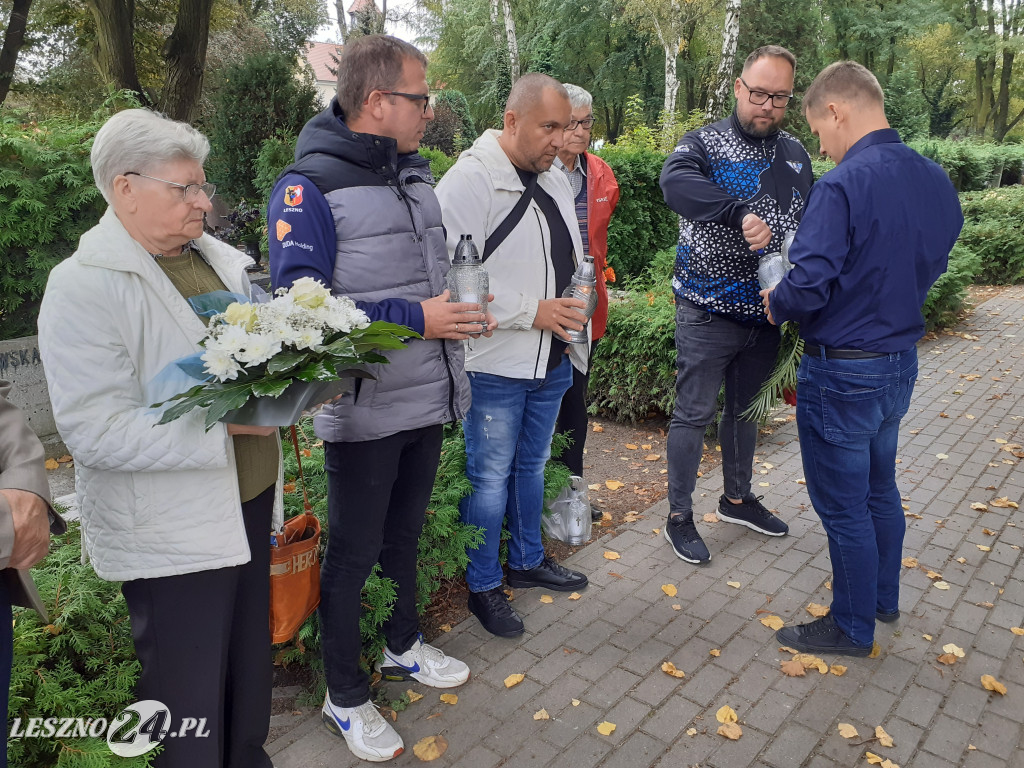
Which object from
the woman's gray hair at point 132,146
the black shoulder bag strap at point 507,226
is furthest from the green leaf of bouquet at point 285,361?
the black shoulder bag strap at point 507,226

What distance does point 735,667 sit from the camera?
324cm

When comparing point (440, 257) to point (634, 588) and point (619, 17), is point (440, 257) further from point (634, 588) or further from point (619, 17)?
point (619, 17)

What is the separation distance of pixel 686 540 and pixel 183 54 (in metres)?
12.3

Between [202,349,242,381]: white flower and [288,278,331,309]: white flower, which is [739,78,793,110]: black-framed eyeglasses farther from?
[202,349,242,381]: white flower

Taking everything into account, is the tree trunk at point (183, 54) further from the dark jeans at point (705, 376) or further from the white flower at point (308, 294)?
the white flower at point (308, 294)

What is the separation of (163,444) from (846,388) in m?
2.52

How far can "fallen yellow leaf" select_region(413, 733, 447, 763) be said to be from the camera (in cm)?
273

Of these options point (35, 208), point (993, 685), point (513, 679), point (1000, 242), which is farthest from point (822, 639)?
point (1000, 242)

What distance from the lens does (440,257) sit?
8.79 ft

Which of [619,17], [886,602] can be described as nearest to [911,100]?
[619,17]

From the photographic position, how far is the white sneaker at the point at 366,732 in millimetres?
2693

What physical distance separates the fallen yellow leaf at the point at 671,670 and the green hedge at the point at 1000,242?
11.8m

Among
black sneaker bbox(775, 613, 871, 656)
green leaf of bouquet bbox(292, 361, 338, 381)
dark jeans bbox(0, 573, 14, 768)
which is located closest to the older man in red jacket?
black sneaker bbox(775, 613, 871, 656)
